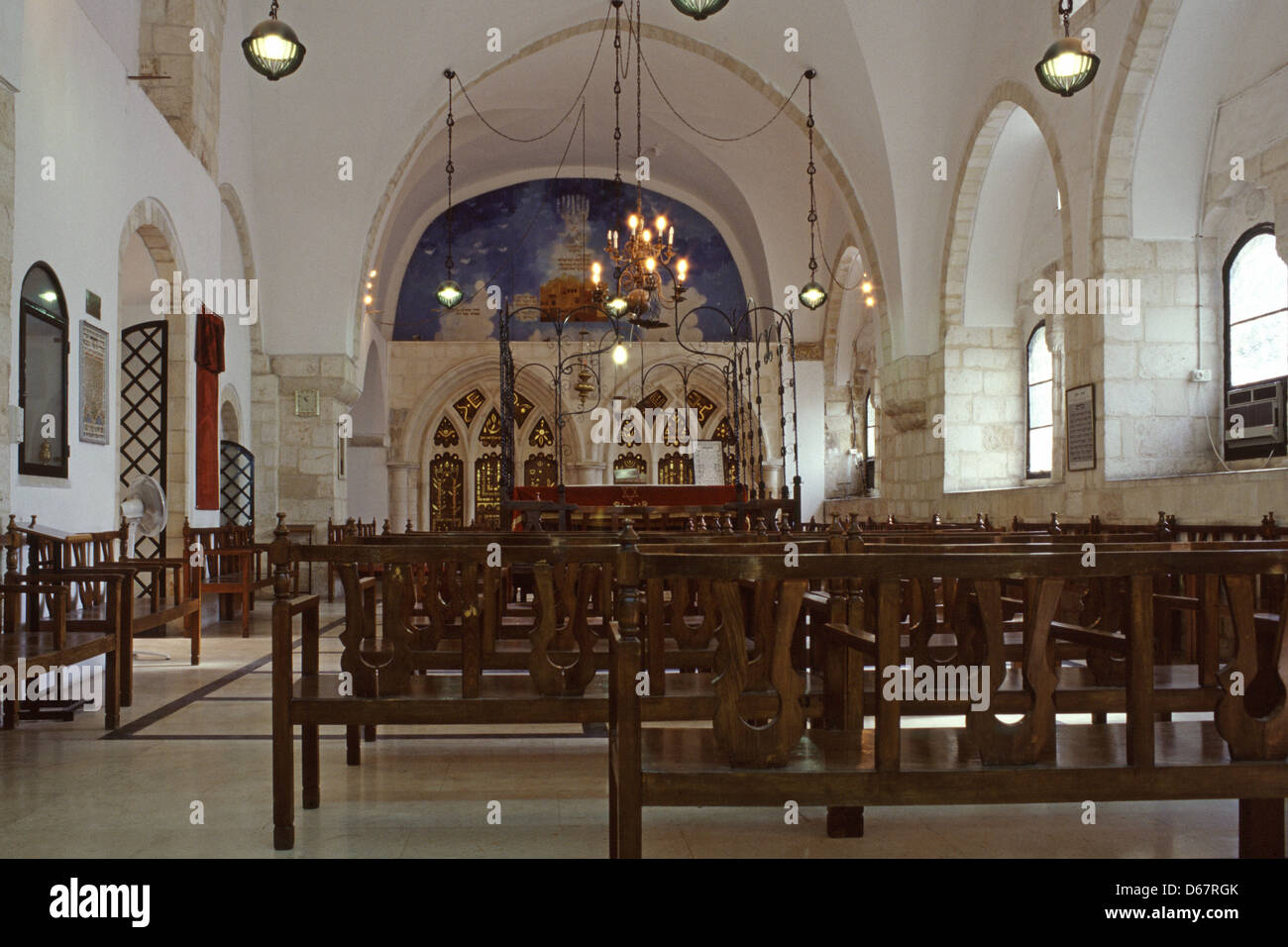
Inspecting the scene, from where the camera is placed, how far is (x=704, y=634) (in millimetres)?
3840

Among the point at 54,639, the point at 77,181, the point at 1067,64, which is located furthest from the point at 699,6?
the point at 54,639

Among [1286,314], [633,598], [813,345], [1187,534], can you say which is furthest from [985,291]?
[633,598]

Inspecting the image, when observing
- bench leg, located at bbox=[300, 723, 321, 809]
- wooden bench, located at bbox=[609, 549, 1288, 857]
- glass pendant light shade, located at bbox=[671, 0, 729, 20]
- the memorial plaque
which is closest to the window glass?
glass pendant light shade, located at bbox=[671, 0, 729, 20]

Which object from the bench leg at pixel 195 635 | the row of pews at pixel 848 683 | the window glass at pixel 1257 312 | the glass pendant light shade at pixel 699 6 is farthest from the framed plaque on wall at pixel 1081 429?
the bench leg at pixel 195 635

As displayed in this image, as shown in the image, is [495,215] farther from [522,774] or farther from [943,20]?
[522,774]

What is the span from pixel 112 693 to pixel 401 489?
14.6m

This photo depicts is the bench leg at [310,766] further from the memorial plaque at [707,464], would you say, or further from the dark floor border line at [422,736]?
the memorial plaque at [707,464]

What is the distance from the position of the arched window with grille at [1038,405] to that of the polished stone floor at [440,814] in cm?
922

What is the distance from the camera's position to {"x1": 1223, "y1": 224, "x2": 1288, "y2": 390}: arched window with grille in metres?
8.20

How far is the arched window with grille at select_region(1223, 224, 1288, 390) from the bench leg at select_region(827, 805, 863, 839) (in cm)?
704

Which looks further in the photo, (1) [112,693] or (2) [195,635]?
(2) [195,635]

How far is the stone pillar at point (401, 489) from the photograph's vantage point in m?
18.9

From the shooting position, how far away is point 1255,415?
8203 millimetres

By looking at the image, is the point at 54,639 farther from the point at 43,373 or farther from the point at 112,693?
the point at 43,373
